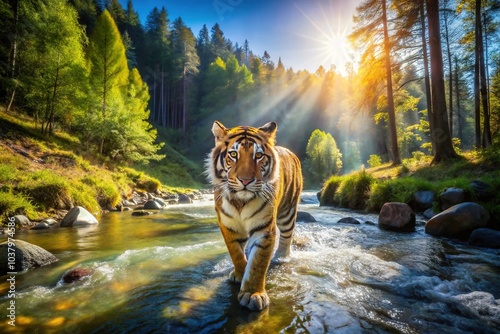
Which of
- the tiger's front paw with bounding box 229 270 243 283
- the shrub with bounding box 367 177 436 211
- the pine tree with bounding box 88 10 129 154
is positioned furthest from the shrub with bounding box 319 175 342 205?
the pine tree with bounding box 88 10 129 154

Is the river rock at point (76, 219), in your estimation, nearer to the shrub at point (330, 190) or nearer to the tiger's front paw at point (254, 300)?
the tiger's front paw at point (254, 300)

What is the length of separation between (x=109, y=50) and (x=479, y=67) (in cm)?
3060

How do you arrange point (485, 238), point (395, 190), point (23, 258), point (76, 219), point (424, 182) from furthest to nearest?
1. point (395, 190)
2. point (424, 182)
3. point (76, 219)
4. point (485, 238)
5. point (23, 258)

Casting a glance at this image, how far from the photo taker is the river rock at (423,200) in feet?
30.5

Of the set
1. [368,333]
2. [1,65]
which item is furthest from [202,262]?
[1,65]

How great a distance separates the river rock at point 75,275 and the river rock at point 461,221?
26.5 ft

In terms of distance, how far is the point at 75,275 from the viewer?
3.89m

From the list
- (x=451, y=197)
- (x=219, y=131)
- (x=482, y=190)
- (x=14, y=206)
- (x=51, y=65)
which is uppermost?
(x=51, y=65)

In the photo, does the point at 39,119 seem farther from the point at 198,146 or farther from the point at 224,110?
the point at 224,110

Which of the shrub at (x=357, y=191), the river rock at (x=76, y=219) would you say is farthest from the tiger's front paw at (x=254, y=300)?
the shrub at (x=357, y=191)

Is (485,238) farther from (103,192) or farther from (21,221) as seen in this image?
(103,192)

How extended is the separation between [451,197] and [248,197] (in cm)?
787

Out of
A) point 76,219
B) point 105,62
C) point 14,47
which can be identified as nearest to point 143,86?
point 105,62

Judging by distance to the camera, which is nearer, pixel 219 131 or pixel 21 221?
pixel 219 131
